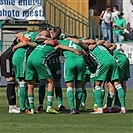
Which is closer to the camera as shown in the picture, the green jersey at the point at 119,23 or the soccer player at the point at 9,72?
the soccer player at the point at 9,72

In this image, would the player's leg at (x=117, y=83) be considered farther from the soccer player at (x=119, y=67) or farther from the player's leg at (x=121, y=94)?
the soccer player at (x=119, y=67)

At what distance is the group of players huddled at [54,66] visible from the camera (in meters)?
16.6

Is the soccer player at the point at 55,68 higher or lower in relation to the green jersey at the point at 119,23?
lower

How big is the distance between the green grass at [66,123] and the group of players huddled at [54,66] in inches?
17.3

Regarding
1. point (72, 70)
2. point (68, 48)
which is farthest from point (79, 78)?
point (68, 48)

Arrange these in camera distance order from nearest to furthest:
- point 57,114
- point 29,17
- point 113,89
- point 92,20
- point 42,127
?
point 42,127 → point 57,114 → point 113,89 → point 29,17 → point 92,20

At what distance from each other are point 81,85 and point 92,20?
53.2 ft

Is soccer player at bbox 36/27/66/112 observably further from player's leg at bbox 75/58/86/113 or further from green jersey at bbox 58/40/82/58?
player's leg at bbox 75/58/86/113

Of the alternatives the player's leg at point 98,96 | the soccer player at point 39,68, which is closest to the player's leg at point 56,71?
the soccer player at point 39,68

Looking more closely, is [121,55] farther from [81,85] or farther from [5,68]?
[5,68]

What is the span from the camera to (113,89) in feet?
57.9

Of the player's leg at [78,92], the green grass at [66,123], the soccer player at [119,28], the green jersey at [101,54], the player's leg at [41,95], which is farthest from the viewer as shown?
the soccer player at [119,28]

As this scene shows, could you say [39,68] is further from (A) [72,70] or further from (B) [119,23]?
(B) [119,23]

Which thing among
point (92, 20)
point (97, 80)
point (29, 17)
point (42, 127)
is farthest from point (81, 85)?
point (92, 20)
